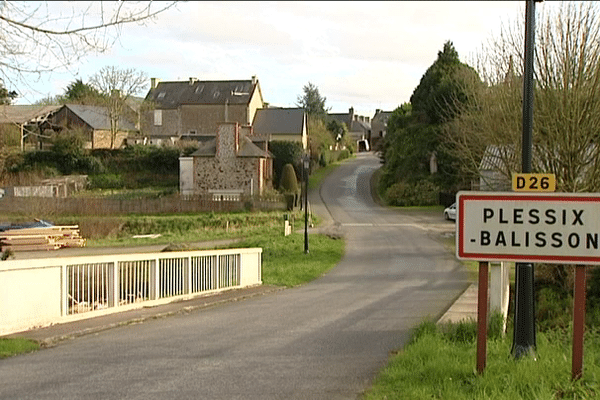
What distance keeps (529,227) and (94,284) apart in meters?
8.53

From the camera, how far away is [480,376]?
7648mm

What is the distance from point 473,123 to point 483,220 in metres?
19.2

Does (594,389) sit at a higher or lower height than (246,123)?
lower

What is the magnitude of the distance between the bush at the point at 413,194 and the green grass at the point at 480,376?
53297 mm

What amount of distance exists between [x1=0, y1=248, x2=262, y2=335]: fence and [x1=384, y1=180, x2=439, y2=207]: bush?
146 feet

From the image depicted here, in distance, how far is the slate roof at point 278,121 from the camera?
82500 millimetres

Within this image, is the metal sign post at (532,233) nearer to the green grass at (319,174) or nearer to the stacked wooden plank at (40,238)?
the stacked wooden plank at (40,238)

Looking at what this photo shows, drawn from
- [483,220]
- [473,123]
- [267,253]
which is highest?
[473,123]

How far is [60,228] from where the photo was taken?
135 ft

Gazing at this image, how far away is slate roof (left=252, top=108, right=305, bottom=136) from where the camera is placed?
82500 mm

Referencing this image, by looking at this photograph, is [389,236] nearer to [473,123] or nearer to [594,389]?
[473,123]

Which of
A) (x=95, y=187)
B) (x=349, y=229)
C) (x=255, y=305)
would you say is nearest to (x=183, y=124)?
(x=95, y=187)

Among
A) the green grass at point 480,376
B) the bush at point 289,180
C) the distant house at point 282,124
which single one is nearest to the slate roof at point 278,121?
the distant house at point 282,124

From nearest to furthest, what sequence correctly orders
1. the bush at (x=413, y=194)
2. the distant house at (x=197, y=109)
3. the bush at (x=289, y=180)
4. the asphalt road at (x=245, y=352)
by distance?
1. the asphalt road at (x=245, y=352)
2. the bush at (x=413, y=194)
3. the bush at (x=289, y=180)
4. the distant house at (x=197, y=109)
